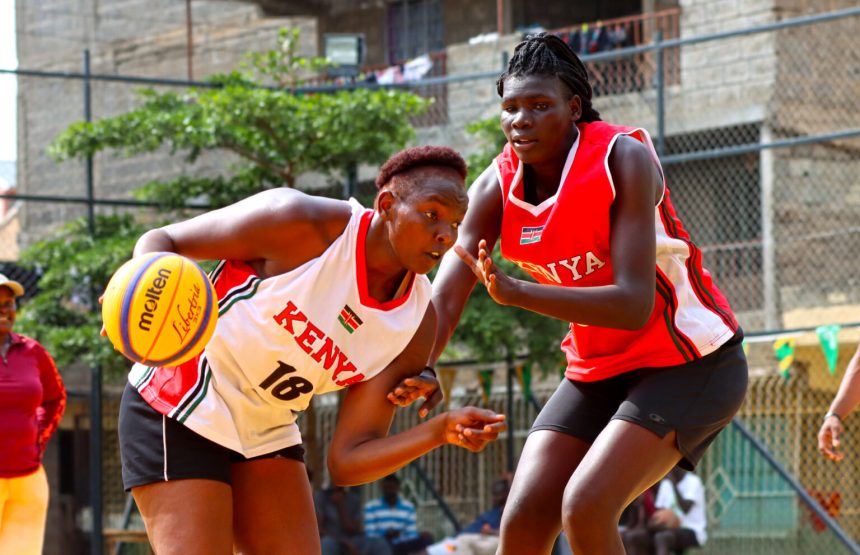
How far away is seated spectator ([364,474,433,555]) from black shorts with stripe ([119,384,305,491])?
24.7 feet

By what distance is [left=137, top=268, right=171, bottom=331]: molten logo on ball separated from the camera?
4.38m

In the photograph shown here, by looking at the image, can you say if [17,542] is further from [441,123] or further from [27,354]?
[441,123]

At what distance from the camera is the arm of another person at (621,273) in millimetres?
4344

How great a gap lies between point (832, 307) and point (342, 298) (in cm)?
1049

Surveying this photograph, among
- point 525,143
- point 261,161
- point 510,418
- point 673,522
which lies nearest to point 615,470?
point 525,143

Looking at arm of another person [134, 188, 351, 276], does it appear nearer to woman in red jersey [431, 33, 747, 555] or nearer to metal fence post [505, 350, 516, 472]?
woman in red jersey [431, 33, 747, 555]

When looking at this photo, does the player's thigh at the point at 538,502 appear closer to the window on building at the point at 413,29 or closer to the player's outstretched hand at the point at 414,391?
the player's outstretched hand at the point at 414,391

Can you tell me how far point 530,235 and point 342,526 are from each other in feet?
24.4

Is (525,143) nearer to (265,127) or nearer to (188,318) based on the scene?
(188,318)

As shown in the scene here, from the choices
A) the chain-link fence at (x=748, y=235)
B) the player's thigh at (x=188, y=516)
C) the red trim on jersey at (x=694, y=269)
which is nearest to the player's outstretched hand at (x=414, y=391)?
the player's thigh at (x=188, y=516)

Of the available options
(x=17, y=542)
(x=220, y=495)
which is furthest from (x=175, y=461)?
(x=17, y=542)

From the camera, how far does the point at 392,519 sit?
487 inches

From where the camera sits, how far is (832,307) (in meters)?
14.3

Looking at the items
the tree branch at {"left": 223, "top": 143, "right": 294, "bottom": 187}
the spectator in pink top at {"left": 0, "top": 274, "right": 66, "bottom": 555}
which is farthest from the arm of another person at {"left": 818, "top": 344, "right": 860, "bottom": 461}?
the tree branch at {"left": 223, "top": 143, "right": 294, "bottom": 187}
